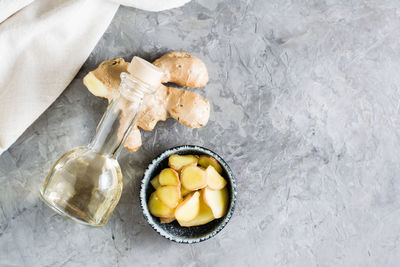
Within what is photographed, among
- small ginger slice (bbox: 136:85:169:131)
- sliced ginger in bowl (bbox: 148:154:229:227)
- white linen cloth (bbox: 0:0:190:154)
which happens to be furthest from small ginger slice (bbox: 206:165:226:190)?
white linen cloth (bbox: 0:0:190:154)

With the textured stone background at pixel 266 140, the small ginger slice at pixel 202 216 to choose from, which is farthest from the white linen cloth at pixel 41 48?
the small ginger slice at pixel 202 216

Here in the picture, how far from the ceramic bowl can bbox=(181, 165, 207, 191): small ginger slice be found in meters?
0.04

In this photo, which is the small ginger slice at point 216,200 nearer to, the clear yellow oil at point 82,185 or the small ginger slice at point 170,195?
the small ginger slice at point 170,195

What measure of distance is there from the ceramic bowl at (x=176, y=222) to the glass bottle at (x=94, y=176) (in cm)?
6

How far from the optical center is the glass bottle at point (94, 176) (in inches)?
24.5

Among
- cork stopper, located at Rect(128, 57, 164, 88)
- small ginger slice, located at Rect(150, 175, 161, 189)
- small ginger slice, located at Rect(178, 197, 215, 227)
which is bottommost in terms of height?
small ginger slice, located at Rect(178, 197, 215, 227)

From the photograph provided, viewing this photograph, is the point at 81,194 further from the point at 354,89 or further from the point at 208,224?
the point at 354,89

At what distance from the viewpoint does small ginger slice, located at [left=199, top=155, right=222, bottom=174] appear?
0.74m

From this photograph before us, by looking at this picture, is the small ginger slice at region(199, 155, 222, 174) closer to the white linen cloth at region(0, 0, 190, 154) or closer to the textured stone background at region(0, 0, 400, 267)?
the textured stone background at region(0, 0, 400, 267)

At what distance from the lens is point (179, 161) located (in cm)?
73

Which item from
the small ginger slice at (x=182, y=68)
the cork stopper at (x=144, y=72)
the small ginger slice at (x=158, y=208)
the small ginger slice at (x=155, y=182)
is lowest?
the small ginger slice at (x=158, y=208)

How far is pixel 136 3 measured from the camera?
2.44 ft

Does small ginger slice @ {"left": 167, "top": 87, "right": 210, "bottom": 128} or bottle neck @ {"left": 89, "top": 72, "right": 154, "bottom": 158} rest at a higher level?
bottle neck @ {"left": 89, "top": 72, "right": 154, "bottom": 158}

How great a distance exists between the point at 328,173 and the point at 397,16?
351mm
